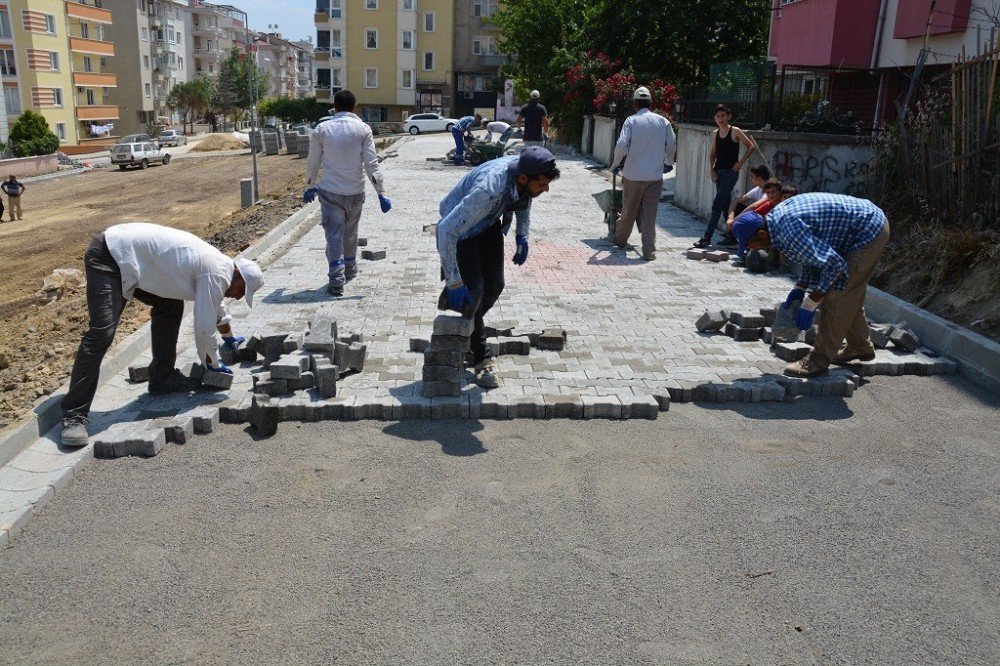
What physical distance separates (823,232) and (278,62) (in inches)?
4933

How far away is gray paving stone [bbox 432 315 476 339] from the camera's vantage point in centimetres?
607

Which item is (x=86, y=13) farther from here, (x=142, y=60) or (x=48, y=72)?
(x=142, y=60)

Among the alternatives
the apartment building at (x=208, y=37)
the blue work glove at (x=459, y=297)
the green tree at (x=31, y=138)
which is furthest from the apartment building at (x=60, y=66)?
the blue work glove at (x=459, y=297)

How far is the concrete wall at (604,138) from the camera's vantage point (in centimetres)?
2468

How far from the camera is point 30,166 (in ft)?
131

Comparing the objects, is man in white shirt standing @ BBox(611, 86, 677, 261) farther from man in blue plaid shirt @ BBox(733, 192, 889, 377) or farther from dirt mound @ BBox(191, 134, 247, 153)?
dirt mound @ BBox(191, 134, 247, 153)

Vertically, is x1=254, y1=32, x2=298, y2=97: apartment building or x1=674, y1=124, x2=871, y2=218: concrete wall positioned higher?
x1=254, y1=32, x2=298, y2=97: apartment building

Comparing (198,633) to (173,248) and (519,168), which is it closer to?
(173,248)

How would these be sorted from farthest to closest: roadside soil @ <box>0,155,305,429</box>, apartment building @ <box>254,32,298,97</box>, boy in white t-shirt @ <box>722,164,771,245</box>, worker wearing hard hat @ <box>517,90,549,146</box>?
apartment building @ <box>254,32,298,97</box>
worker wearing hard hat @ <box>517,90,549,146</box>
boy in white t-shirt @ <box>722,164,771,245</box>
roadside soil @ <box>0,155,305,429</box>

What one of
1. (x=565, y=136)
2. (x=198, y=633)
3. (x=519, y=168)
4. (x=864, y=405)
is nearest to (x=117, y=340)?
(x=519, y=168)

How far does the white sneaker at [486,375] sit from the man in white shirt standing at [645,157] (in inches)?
202

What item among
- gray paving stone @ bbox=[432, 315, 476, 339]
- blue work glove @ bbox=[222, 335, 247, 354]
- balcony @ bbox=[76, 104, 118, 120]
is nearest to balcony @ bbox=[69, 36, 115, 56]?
balcony @ bbox=[76, 104, 118, 120]

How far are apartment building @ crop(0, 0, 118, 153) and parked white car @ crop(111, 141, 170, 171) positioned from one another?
10718 millimetres

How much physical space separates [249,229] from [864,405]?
1203 cm
